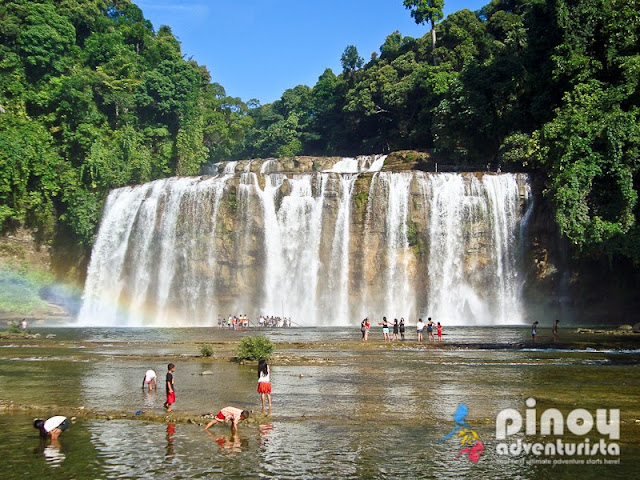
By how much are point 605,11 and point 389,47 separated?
127ft

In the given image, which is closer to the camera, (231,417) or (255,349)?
(231,417)

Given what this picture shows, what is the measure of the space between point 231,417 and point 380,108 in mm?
60367

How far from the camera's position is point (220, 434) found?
41.5 feet

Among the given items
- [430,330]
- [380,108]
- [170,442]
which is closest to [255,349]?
[430,330]

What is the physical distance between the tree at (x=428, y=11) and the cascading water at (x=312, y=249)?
105ft

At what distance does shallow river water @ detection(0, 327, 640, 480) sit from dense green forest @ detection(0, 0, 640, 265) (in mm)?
15069

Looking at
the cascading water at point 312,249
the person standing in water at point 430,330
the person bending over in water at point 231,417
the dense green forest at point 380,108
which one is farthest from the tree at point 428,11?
the person bending over in water at point 231,417

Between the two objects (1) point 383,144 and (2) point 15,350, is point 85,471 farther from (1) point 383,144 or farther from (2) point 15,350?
(1) point 383,144

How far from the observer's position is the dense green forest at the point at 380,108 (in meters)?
38.5

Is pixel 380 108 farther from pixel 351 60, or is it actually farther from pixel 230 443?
pixel 230 443

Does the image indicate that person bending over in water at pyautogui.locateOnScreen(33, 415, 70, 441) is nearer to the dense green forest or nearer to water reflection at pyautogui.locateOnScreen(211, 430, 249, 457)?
water reflection at pyautogui.locateOnScreen(211, 430, 249, 457)

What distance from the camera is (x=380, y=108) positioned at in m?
70.1

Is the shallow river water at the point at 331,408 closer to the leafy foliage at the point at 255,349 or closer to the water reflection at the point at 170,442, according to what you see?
the water reflection at the point at 170,442

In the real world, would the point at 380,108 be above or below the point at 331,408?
above
